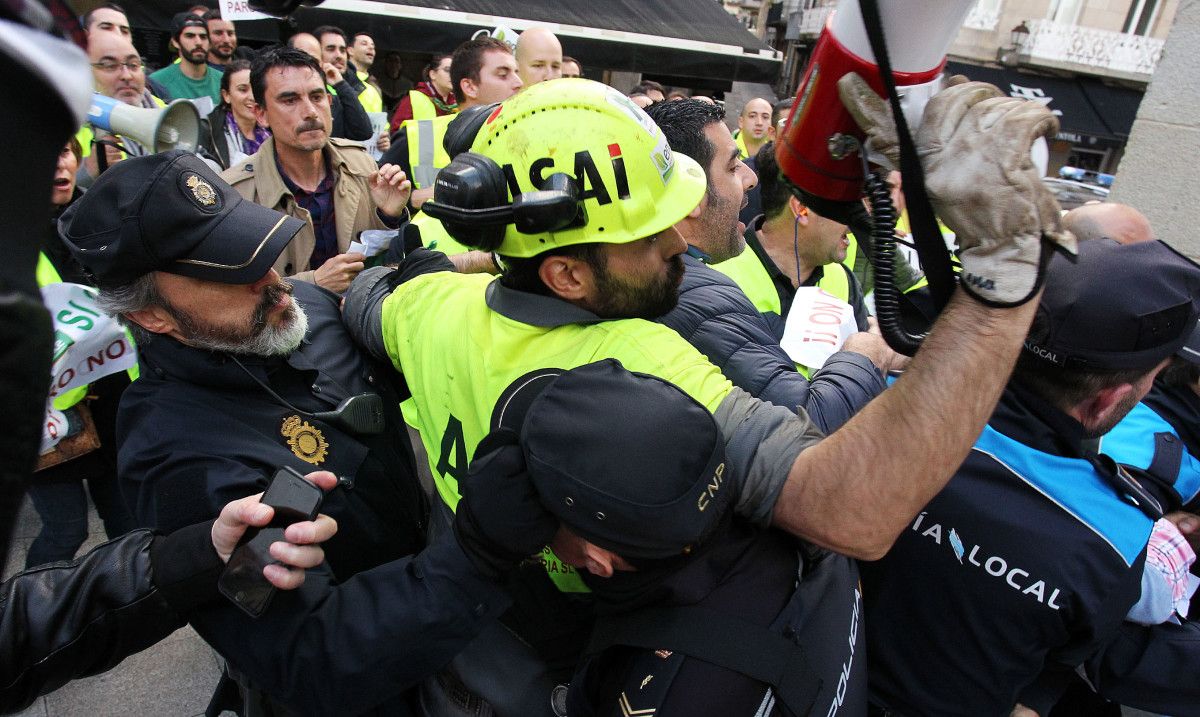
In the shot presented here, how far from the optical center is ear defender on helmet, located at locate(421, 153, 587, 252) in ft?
4.35

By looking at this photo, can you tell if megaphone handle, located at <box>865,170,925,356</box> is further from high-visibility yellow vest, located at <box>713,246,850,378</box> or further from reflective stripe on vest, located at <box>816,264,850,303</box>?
reflective stripe on vest, located at <box>816,264,850,303</box>

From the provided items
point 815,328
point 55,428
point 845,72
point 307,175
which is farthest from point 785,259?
point 55,428

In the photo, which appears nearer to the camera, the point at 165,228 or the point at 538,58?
the point at 165,228

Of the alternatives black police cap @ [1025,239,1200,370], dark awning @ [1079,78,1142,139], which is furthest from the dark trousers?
dark awning @ [1079,78,1142,139]

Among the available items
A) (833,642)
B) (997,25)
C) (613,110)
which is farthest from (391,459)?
(997,25)

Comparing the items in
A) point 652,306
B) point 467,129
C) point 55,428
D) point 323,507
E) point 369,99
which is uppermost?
point 467,129

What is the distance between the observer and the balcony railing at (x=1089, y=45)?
73.0ft

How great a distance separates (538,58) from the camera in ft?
16.6

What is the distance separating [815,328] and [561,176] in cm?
132

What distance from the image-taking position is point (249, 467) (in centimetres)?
164

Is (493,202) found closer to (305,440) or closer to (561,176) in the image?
(561,176)

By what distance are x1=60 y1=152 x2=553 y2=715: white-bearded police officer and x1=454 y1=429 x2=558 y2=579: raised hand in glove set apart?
0.22 feet

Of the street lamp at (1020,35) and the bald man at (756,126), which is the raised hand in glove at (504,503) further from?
the street lamp at (1020,35)

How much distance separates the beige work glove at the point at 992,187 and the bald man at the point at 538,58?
4408 mm
